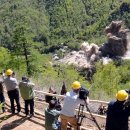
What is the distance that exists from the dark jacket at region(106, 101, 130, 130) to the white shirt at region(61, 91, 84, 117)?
5.09ft

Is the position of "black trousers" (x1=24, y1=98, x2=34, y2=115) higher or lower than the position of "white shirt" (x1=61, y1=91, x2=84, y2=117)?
lower

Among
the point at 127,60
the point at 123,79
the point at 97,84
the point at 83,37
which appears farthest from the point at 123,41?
the point at 83,37

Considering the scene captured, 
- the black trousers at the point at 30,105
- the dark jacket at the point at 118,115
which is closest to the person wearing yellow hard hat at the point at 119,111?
the dark jacket at the point at 118,115

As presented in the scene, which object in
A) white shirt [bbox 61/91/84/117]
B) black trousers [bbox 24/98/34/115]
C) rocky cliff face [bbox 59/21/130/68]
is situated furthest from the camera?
rocky cliff face [bbox 59/21/130/68]

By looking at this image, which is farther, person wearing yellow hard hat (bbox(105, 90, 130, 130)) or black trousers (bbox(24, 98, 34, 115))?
black trousers (bbox(24, 98, 34, 115))

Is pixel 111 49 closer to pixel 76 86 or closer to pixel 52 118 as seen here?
pixel 52 118

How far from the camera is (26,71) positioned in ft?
128

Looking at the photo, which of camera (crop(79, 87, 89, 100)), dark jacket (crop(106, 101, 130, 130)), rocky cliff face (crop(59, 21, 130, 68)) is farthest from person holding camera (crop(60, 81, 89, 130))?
rocky cliff face (crop(59, 21, 130, 68))

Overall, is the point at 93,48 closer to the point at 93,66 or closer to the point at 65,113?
the point at 93,66

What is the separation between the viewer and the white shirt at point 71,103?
32.7 ft

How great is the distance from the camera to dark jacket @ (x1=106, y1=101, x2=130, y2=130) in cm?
835

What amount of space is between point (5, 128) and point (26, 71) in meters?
26.0

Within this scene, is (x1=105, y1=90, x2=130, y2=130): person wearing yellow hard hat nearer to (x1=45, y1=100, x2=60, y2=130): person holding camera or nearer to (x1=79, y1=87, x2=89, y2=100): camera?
(x1=79, y1=87, x2=89, y2=100): camera

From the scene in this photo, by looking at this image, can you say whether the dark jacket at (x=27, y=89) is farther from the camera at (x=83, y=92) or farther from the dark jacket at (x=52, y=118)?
the camera at (x=83, y=92)
